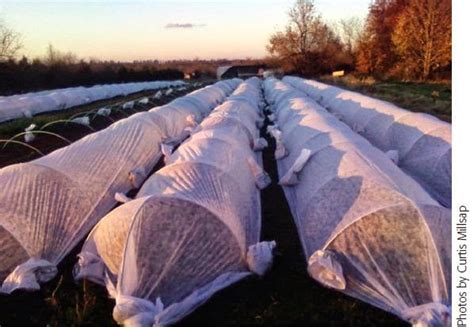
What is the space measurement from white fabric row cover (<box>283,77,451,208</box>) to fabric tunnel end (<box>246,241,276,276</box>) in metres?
3.30

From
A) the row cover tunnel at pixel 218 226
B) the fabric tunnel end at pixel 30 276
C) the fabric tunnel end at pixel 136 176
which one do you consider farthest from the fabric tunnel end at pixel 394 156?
the fabric tunnel end at pixel 30 276

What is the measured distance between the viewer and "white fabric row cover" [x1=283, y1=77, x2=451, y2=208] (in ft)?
26.8

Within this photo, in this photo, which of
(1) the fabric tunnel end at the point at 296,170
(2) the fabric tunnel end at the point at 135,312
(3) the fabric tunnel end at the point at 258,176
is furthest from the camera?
(3) the fabric tunnel end at the point at 258,176

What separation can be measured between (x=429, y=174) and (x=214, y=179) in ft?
13.3

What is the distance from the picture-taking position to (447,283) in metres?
4.97

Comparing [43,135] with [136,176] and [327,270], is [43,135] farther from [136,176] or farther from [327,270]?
[327,270]

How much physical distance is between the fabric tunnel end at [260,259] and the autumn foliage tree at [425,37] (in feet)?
90.9

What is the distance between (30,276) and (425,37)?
102 feet

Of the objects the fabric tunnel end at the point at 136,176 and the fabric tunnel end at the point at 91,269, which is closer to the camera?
the fabric tunnel end at the point at 91,269

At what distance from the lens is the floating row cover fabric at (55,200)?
5.96 meters

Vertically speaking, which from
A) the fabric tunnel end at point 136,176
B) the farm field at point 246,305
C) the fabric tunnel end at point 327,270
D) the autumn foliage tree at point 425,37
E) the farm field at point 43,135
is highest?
the autumn foliage tree at point 425,37

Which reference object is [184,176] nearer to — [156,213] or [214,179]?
[214,179]

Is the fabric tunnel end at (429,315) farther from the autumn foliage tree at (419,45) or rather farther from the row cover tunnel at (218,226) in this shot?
the autumn foliage tree at (419,45)
